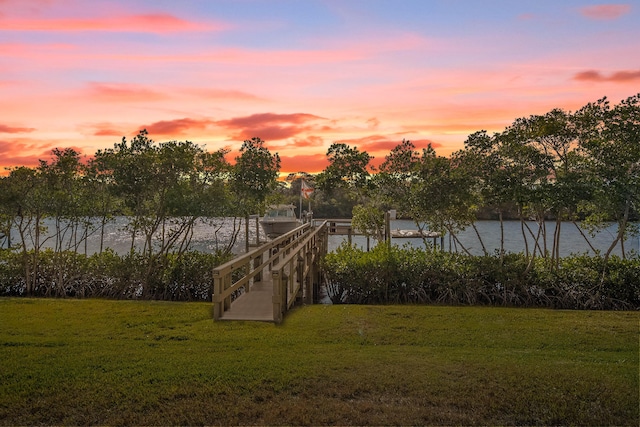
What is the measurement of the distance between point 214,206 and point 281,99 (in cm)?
427

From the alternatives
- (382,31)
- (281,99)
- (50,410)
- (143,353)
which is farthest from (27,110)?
(50,410)

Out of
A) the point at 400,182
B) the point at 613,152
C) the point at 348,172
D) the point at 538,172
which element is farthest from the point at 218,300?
the point at 613,152

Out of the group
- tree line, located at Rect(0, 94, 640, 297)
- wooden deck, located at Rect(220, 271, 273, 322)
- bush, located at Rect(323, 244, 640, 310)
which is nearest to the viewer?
wooden deck, located at Rect(220, 271, 273, 322)

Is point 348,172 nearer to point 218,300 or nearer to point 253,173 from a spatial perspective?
point 253,173

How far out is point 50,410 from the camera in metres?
4.24

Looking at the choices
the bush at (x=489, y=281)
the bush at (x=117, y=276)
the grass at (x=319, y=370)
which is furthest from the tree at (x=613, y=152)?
the bush at (x=117, y=276)

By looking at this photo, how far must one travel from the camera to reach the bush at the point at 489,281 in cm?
1069

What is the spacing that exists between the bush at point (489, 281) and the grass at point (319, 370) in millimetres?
3392

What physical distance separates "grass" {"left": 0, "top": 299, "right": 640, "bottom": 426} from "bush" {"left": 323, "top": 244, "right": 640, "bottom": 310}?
3.39 metres

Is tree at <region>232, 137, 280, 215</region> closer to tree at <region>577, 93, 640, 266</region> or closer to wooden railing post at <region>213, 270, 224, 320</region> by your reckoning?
wooden railing post at <region>213, 270, 224, 320</region>

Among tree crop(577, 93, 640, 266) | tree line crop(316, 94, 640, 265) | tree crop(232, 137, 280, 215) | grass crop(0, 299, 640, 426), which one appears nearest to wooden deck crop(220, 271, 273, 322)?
grass crop(0, 299, 640, 426)

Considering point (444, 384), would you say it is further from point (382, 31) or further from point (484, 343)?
point (382, 31)

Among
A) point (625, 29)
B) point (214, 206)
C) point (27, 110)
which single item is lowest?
point (214, 206)

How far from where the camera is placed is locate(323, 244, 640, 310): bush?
1069 centimetres
